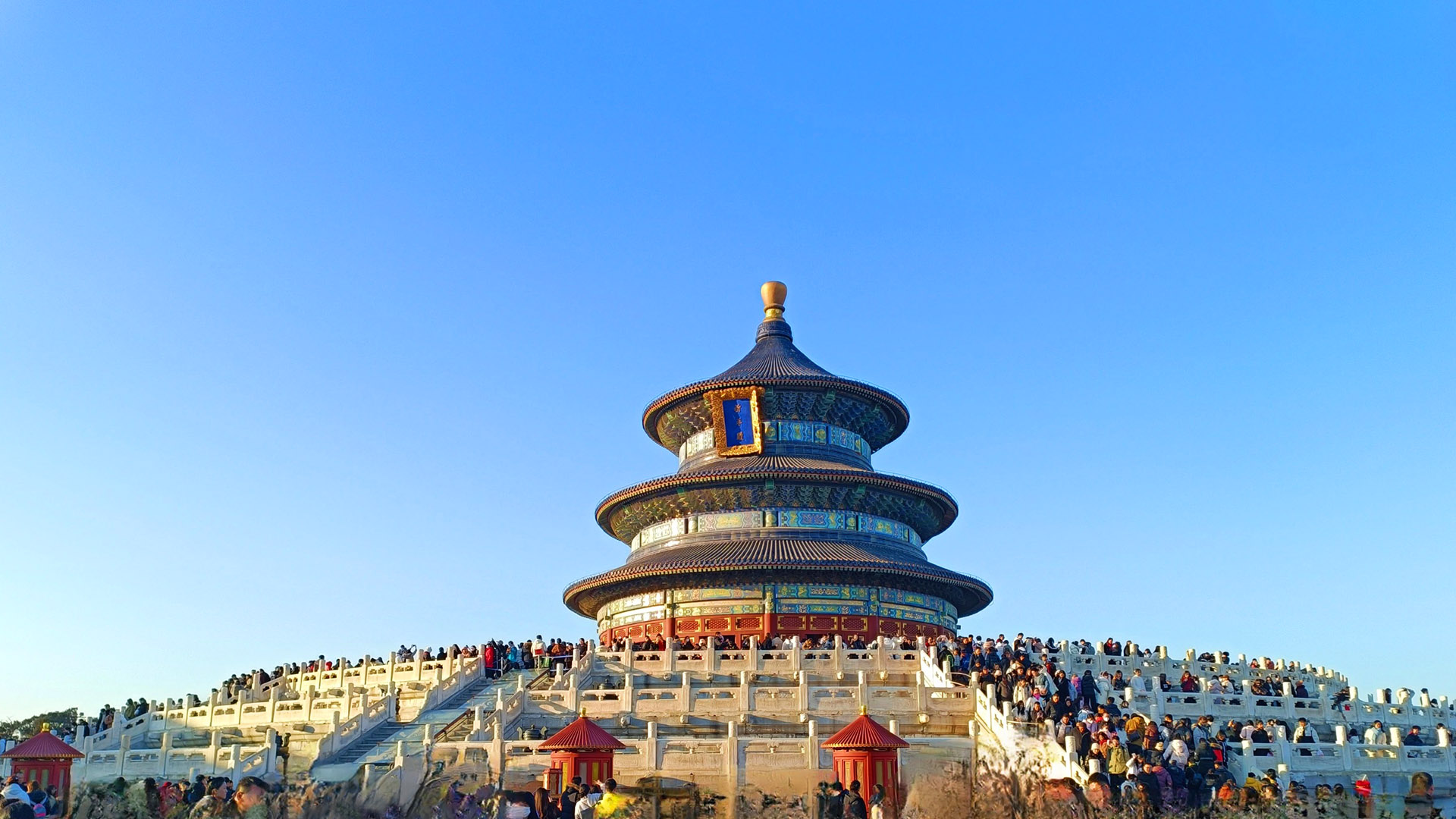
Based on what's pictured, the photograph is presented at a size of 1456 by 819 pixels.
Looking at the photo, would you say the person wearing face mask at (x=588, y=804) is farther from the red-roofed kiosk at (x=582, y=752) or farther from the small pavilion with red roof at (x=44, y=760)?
the small pavilion with red roof at (x=44, y=760)

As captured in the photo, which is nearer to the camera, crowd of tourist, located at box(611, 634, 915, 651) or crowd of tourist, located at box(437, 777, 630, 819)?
crowd of tourist, located at box(437, 777, 630, 819)

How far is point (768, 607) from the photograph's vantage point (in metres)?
39.6

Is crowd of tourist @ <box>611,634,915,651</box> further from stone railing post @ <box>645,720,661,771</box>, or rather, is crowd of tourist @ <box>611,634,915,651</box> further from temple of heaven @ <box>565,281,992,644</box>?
stone railing post @ <box>645,720,661,771</box>

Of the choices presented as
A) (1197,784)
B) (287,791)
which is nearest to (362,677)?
(287,791)

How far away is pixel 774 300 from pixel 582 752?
33.3 meters

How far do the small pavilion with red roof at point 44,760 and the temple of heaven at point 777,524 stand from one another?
20355mm

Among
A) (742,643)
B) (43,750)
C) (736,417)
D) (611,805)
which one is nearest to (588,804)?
(611,805)

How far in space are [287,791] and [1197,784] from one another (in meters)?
10.3

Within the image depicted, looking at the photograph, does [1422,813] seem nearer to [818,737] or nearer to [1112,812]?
[1112,812]

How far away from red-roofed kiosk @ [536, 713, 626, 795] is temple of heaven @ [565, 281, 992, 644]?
2024 centimetres

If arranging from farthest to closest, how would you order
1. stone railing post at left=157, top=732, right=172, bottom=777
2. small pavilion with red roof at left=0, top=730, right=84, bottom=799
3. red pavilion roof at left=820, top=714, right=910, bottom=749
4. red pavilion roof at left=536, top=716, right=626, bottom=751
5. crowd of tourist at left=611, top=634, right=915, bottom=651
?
crowd of tourist at left=611, top=634, right=915, bottom=651, stone railing post at left=157, top=732, right=172, bottom=777, small pavilion with red roof at left=0, top=730, right=84, bottom=799, red pavilion roof at left=536, top=716, right=626, bottom=751, red pavilion roof at left=820, top=714, right=910, bottom=749

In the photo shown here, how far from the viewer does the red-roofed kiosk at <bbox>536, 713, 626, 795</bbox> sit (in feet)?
59.6

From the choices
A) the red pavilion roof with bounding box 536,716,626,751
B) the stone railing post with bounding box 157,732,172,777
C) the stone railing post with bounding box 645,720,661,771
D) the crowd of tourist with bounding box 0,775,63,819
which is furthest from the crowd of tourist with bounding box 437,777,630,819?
the stone railing post with bounding box 157,732,172,777

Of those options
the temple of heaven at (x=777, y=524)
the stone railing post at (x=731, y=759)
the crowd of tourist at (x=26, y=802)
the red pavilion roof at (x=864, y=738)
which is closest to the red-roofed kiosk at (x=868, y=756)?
the red pavilion roof at (x=864, y=738)
